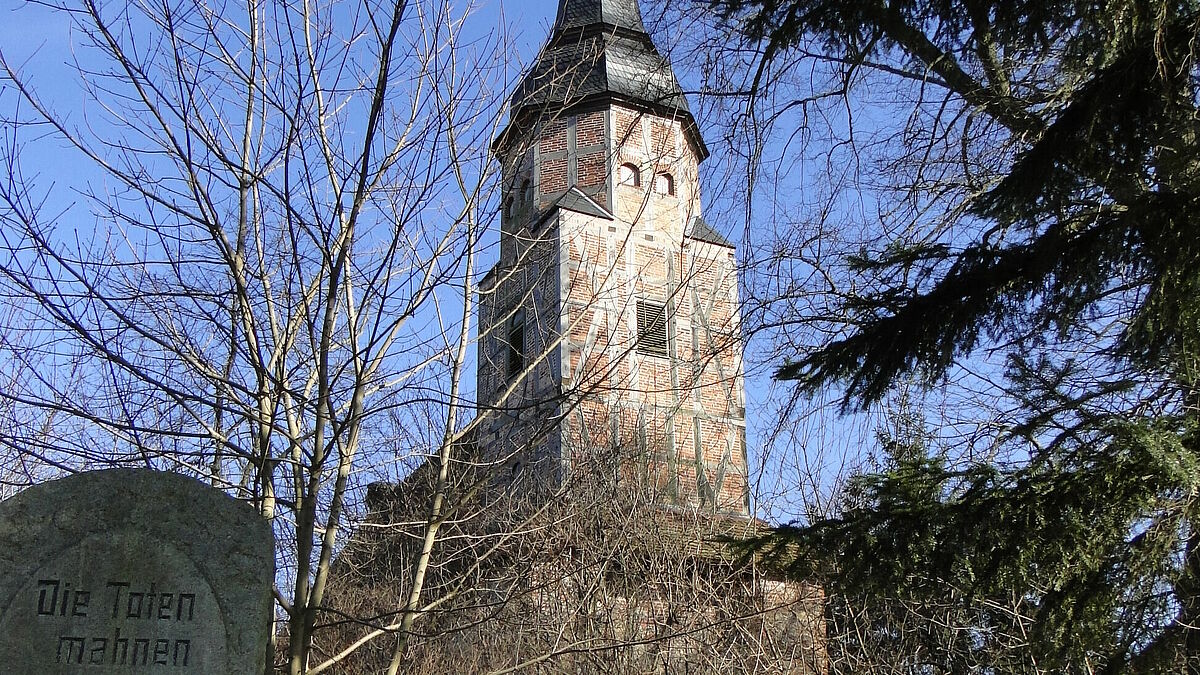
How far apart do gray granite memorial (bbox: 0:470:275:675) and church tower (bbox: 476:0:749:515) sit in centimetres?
151

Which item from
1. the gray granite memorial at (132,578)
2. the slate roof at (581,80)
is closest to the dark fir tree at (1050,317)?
the slate roof at (581,80)

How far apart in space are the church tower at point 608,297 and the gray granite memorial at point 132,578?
1510mm

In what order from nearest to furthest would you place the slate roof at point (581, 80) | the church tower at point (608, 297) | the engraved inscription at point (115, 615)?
the engraved inscription at point (115, 615), the slate roof at point (581, 80), the church tower at point (608, 297)

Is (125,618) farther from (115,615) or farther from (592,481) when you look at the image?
(592,481)

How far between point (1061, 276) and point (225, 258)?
A: 161 inches

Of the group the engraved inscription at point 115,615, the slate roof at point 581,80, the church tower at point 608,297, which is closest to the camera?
the engraved inscription at point 115,615

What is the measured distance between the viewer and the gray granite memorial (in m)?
4.26

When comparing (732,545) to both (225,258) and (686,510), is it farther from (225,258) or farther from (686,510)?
(686,510)

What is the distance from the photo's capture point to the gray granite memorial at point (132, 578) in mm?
4258

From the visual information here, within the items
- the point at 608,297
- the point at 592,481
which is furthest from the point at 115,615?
the point at 592,481

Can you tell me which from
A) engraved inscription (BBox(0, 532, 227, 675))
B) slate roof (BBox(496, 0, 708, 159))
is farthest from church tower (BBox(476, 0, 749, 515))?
engraved inscription (BBox(0, 532, 227, 675))

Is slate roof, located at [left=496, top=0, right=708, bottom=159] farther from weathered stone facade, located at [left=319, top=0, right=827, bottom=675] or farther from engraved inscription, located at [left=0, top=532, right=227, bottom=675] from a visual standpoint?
engraved inscription, located at [left=0, top=532, right=227, bottom=675]

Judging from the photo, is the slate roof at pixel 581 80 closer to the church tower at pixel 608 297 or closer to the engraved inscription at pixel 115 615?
the church tower at pixel 608 297

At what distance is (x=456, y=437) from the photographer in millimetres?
5988
